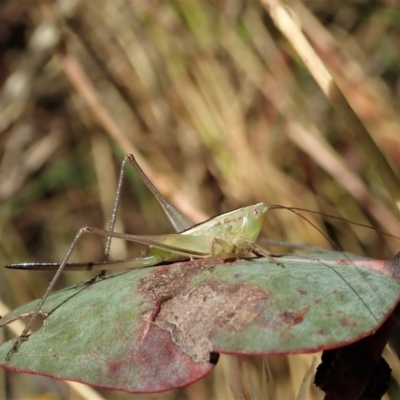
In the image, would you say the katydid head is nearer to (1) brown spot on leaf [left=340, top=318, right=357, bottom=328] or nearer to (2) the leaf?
(2) the leaf

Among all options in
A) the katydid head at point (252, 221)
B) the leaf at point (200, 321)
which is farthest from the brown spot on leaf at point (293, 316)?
the katydid head at point (252, 221)

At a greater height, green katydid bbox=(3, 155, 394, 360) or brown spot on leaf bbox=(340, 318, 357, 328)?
brown spot on leaf bbox=(340, 318, 357, 328)

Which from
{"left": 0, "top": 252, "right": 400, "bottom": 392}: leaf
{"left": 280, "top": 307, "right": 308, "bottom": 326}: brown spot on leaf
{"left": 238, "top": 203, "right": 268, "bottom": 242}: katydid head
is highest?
{"left": 280, "top": 307, "right": 308, "bottom": 326}: brown spot on leaf

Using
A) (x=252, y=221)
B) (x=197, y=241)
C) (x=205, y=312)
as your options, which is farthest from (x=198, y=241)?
(x=205, y=312)

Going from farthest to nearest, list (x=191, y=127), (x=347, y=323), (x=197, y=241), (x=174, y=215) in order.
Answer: (x=191, y=127) < (x=174, y=215) < (x=197, y=241) < (x=347, y=323)

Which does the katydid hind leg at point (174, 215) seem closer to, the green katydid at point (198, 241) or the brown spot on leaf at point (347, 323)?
the green katydid at point (198, 241)

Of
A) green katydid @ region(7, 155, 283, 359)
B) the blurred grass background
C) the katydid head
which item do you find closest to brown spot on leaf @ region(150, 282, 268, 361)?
green katydid @ region(7, 155, 283, 359)

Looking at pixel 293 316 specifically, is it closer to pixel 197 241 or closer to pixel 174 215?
pixel 197 241
